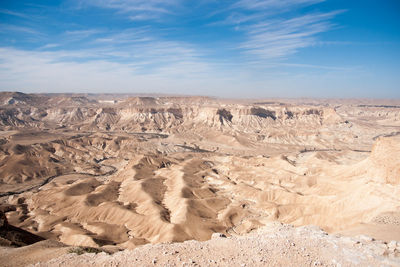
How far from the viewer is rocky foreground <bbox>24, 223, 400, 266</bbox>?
18573mm

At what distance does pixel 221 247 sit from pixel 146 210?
151 ft

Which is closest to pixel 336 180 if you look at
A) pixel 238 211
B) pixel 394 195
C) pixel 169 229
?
pixel 394 195

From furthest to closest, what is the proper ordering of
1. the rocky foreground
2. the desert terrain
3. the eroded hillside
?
1. the eroded hillside
2. the desert terrain
3. the rocky foreground

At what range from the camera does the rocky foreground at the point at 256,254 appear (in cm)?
1857

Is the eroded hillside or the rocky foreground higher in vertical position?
the rocky foreground

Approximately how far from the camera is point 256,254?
19656 mm

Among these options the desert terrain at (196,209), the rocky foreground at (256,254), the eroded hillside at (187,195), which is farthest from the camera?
the eroded hillside at (187,195)

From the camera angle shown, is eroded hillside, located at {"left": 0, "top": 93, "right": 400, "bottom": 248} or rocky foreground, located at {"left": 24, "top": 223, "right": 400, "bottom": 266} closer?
rocky foreground, located at {"left": 24, "top": 223, "right": 400, "bottom": 266}

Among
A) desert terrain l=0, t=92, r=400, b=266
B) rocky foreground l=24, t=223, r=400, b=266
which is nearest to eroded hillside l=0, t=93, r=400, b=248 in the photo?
desert terrain l=0, t=92, r=400, b=266

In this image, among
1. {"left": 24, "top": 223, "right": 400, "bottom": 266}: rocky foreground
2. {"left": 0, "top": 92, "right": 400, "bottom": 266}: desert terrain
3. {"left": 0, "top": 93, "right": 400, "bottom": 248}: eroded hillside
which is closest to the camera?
{"left": 24, "top": 223, "right": 400, "bottom": 266}: rocky foreground

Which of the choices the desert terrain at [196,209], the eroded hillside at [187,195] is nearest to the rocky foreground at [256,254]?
the desert terrain at [196,209]

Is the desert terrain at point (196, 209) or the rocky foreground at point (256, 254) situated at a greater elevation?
the rocky foreground at point (256, 254)

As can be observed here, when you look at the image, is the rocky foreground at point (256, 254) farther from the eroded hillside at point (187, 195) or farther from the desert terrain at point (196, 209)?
the eroded hillside at point (187, 195)

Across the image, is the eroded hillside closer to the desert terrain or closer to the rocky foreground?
the desert terrain
